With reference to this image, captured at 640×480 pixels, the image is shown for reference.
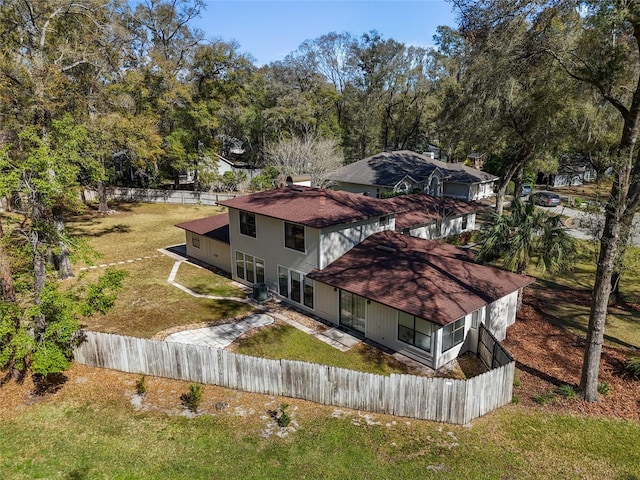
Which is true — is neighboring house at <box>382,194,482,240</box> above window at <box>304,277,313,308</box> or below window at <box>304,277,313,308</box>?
above

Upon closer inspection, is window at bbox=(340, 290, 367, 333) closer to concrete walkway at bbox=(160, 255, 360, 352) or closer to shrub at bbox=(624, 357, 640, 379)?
concrete walkway at bbox=(160, 255, 360, 352)

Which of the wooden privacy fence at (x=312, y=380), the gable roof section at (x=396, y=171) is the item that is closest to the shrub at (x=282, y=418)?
the wooden privacy fence at (x=312, y=380)

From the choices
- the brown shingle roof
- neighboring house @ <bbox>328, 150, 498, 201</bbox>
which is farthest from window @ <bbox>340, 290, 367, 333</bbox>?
neighboring house @ <bbox>328, 150, 498, 201</bbox>

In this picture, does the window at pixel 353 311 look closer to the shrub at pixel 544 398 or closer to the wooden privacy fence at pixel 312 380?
the wooden privacy fence at pixel 312 380

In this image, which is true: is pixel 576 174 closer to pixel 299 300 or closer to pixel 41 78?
pixel 299 300

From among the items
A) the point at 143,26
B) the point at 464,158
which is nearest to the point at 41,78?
the point at 143,26

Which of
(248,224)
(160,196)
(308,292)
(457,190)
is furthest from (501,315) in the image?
(160,196)
